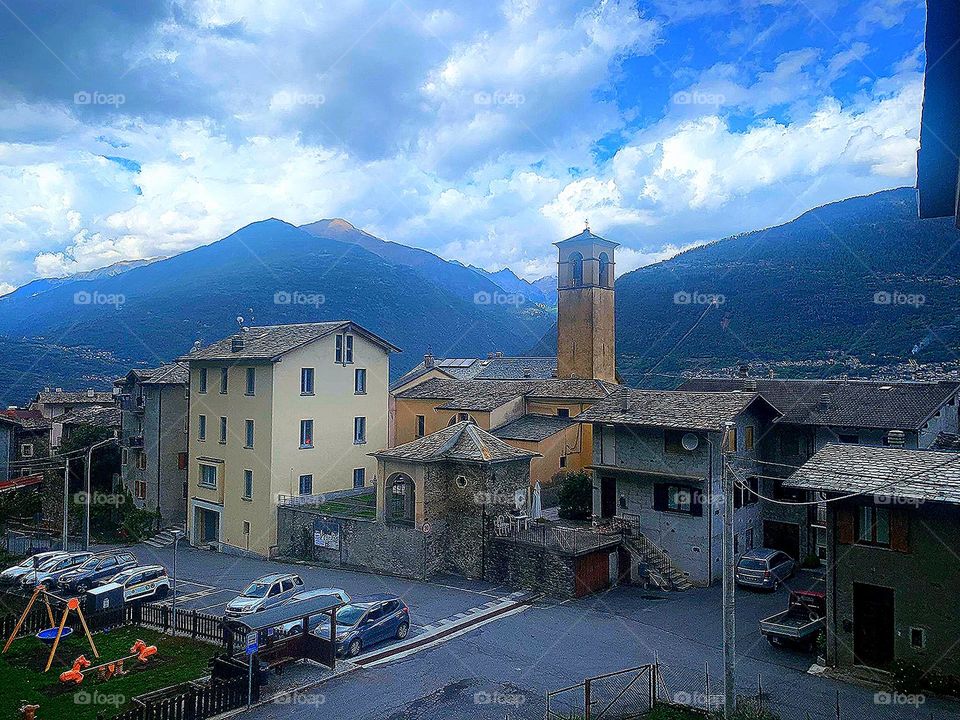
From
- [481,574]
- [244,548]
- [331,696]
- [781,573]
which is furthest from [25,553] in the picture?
[781,573]

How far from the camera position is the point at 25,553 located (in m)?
37.2

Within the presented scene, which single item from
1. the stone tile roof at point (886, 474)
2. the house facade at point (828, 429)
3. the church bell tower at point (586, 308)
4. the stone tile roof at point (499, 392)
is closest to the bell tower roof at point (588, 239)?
the church bell tower at point (586, 308)

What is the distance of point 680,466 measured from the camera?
30812mm

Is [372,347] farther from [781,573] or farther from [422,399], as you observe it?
[781,573]

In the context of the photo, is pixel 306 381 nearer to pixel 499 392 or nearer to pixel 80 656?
pixel 499 392

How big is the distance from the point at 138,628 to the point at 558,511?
20.8 m

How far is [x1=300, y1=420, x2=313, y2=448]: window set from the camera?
39809mm

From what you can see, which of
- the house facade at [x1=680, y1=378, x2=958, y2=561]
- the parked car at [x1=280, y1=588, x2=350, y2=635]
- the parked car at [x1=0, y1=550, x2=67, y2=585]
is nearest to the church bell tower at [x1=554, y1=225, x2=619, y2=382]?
the house facade at [x1=680, y1=378, x2=958, y2=561]

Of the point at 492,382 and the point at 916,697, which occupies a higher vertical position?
the point at 492,382

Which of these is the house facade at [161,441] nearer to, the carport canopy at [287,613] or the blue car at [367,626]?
the carport canopy at [287,613]

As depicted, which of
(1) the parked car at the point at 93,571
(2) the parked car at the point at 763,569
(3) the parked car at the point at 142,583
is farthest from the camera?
(1) the parked car at the point at 93,571

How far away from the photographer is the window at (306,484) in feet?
130

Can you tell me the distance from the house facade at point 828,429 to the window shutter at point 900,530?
40.6 ft

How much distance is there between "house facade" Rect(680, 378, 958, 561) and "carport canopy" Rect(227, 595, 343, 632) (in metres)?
20.3
